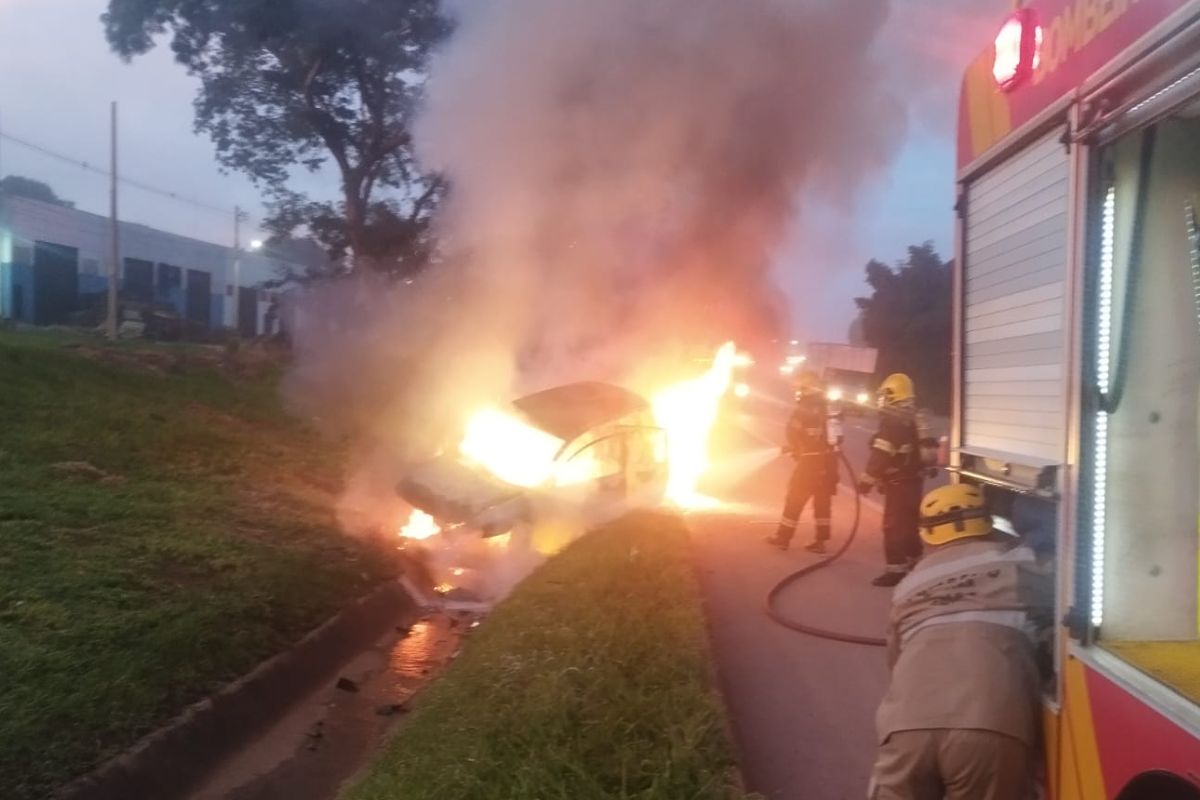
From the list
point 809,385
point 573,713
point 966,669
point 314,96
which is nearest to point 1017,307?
point 966,669

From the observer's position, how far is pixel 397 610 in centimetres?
946

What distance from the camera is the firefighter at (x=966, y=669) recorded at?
315 cm

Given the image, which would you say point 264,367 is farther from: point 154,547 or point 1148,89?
point 1148,89

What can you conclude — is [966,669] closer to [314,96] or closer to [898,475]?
[898,475]

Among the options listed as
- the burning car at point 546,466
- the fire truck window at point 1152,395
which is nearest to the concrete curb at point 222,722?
the burning car at point 546,466

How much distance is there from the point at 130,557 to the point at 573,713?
13.0ft

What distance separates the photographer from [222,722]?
6090 millimetres

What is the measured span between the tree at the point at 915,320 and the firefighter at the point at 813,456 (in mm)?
24359

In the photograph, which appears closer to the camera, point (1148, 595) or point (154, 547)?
point (1148, 595)

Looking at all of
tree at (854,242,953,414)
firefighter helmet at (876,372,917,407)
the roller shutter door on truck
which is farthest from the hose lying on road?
tree at (854,242,953,414)

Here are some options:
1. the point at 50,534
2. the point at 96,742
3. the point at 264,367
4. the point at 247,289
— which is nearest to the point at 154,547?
the point at 50,534

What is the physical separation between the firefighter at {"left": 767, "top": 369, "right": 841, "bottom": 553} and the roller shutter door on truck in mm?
6986

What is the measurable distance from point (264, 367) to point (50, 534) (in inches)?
497

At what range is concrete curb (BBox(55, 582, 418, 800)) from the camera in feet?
16.7
